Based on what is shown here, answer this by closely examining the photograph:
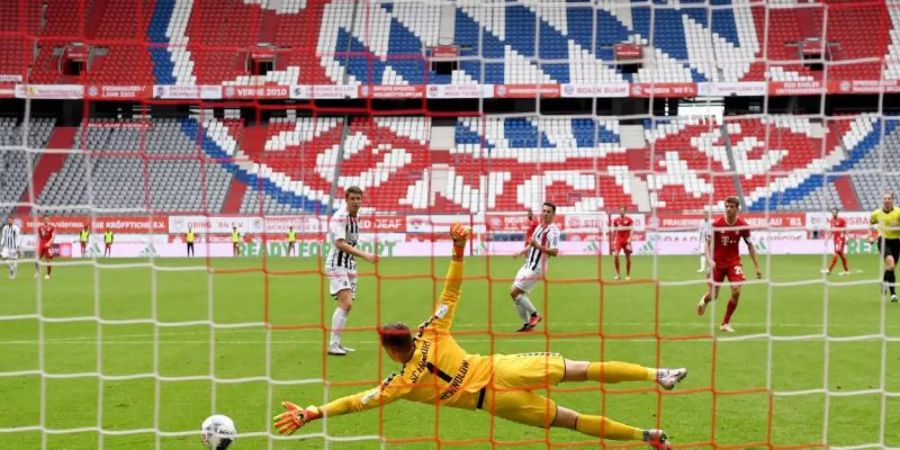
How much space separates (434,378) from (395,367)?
12.9ft

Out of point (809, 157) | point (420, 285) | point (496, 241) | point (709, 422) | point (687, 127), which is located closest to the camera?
point (709, 422)

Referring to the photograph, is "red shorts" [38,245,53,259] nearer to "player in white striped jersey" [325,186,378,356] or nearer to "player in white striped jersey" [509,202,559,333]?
"player in white striped jersey" [325,186,378,356]

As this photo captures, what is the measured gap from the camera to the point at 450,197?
11242 millimetres

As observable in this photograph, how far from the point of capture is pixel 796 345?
1044 cm

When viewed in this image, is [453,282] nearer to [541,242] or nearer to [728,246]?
[541,242]

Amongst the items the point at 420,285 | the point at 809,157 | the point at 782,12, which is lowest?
the point at 420,285

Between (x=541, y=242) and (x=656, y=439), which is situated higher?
(x=541, y=242)

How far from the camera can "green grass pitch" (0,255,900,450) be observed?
670 centimetres

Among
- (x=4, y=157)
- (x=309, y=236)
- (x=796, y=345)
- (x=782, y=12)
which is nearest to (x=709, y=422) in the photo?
(x=796, y=345)

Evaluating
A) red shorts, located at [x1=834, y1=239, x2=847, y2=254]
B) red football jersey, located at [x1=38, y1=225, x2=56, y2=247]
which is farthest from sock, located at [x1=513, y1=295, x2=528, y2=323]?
red football jersey, located at [x1=38, y1=225, x2=56, y2=247]

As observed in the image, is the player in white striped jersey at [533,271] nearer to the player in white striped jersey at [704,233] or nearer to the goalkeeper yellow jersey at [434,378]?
the player in white striped jersey at [704,233]

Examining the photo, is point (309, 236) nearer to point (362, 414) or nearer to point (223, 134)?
point (223, 134)

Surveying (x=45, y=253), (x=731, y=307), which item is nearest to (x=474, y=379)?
(x=731, y=307)

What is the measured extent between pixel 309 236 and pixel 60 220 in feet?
26.9
